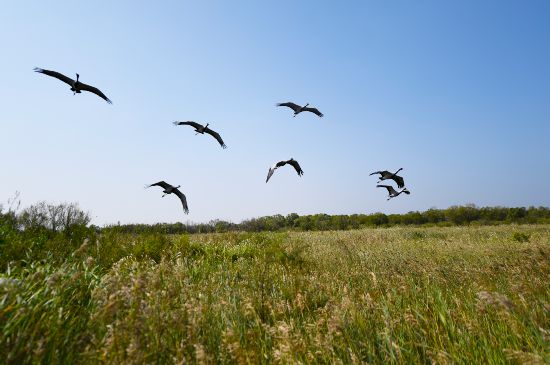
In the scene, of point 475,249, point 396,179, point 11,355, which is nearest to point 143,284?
point 11,355

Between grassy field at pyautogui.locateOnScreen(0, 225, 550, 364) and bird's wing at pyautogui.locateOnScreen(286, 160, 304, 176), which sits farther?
bird's wing at pyautogui.locateOnScreen(286, 160, 304, 176)

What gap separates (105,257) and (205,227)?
3574 cm

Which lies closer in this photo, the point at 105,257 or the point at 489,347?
the point at 489,347

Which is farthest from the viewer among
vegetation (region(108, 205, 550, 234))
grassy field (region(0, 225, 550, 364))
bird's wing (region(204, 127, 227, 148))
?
vegetation (region(108, 205, 550, 234))

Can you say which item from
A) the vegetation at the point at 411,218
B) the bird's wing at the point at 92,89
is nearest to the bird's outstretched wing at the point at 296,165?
the bird's wing at the point at 92,89

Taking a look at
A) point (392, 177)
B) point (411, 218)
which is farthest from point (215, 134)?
point (411, 218)

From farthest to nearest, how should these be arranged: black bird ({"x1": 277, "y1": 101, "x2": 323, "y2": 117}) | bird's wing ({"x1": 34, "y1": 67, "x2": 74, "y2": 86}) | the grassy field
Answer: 1. black bird ({"x1": 277, "y1": 101, "x2": 323, "y2": 117})
2. bird's wing ({"x1": 34, "y1": 67, "x2": 74, "y2": 86})
3. the grassy field

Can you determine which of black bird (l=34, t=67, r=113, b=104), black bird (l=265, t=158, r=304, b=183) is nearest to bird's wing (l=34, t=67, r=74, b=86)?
black bird (l=34, t=67, r=113, b=104)

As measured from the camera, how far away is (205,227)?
137ft

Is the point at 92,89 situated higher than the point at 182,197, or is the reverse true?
the point at 92,89

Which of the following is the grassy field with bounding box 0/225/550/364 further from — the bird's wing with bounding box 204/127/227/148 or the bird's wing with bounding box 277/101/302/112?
the bird's wing with bounding box 277/101/302/112

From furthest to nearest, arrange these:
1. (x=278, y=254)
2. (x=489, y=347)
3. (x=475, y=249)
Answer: (x=475, y=249)
(x=278, y=254)
(x=489, y=347)

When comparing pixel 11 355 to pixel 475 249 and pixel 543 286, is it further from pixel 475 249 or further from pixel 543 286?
pixel 475 249

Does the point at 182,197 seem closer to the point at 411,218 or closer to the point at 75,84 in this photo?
the point at 75,84
